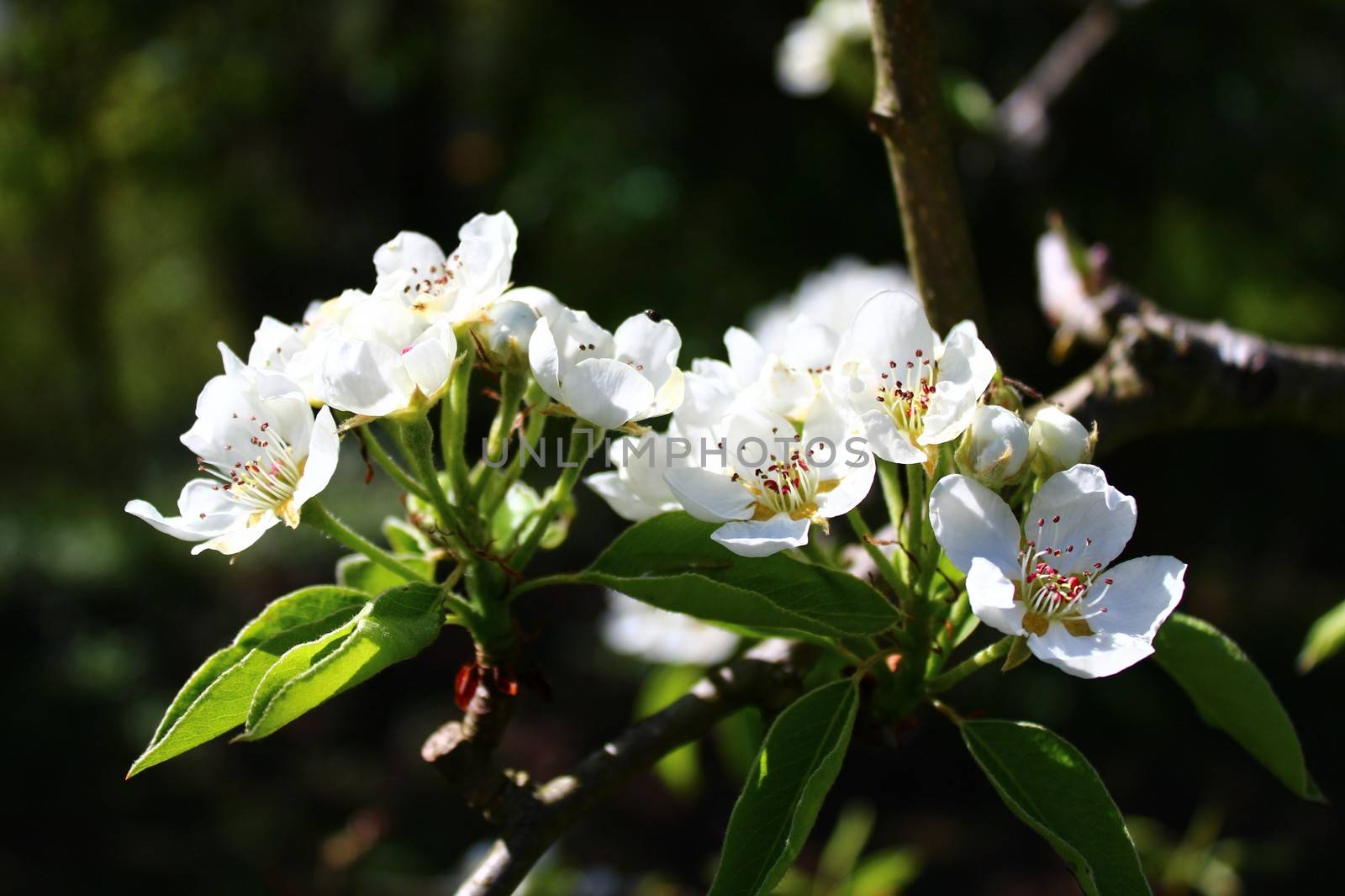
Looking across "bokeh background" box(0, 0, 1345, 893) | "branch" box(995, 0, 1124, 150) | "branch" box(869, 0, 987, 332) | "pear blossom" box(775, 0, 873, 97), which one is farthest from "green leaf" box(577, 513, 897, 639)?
"pear blossom" box(775, 0, 873, 97)

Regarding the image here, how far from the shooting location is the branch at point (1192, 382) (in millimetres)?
1157

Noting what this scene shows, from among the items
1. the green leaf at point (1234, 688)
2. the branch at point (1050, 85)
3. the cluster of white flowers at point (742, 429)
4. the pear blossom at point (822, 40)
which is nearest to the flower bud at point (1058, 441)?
the cluster of white flowers at point (742, 429)

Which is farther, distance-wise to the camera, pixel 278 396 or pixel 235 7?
pixel 235 7

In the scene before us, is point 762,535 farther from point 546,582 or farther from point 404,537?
point 404,537

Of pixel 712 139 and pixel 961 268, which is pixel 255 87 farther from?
pixel 961 268

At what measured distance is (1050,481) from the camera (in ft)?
2.71

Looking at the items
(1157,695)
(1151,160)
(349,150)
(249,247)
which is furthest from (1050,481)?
(249,247)

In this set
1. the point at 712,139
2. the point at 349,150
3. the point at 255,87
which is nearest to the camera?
the point at 712,139

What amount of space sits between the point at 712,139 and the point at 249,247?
12.8 feet

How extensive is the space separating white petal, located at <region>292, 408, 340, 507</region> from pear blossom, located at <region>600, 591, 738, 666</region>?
0.63m

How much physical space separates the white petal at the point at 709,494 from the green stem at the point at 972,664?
20 cm

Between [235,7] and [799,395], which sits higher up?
[235,7]

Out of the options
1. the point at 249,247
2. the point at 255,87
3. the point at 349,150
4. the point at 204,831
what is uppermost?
the point at 255,87

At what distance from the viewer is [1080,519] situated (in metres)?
0.85
